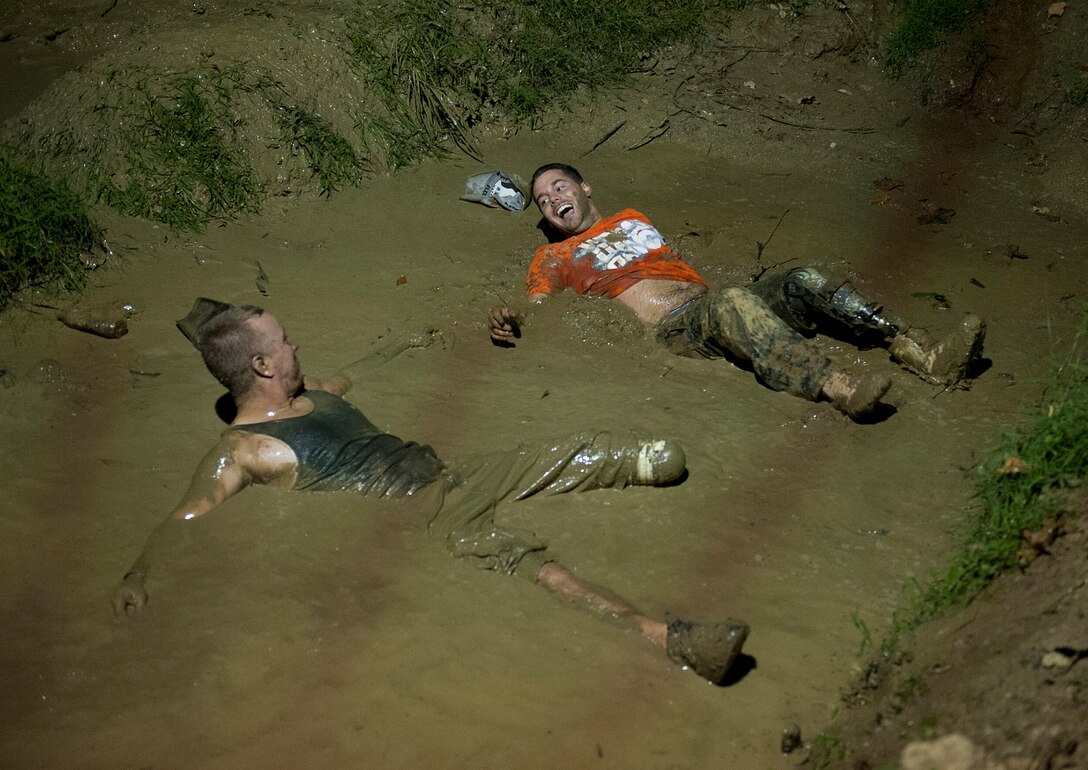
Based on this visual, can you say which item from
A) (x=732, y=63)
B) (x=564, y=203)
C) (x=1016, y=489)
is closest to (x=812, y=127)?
(x=732, y=63)

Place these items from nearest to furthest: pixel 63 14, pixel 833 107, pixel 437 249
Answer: pixel 437 249 < pixel 833 107 < pixel 63 14

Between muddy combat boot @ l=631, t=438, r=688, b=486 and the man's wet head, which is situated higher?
the man's wet head

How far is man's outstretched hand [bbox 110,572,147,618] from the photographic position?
13.3 feet

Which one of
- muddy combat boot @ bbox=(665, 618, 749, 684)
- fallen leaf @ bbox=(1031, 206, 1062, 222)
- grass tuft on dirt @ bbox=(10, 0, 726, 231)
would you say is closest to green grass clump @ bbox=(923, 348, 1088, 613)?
muddy combat boot @ bbox=(665, 618, 749, 684)

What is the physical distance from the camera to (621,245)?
6.25 m

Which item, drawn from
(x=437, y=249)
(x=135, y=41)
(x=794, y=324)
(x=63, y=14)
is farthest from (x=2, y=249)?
(x=794, y=324)

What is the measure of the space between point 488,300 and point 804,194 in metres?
2.48

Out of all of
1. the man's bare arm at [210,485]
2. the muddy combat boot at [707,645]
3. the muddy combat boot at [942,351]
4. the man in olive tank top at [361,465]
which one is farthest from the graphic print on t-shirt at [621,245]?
the muddy combat boot at [707,645]

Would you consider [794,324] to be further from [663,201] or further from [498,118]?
[498,118]

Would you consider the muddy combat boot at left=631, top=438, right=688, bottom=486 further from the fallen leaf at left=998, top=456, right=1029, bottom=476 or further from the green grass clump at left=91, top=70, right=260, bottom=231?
the green grass clump at left=91, top=70, right=260, bottom=231

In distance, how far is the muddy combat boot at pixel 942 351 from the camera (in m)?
4.95

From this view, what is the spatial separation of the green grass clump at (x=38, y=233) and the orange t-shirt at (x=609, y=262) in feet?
9.61

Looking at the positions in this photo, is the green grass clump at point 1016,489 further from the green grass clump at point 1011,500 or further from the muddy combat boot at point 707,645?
the muddy combat boot at point 707,645

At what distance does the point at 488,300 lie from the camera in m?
6.29
